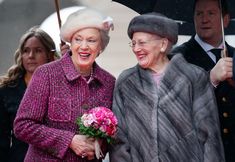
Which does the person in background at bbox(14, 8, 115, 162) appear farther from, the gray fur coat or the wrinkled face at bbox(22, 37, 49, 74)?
the wrinkled face at bbox(22, 37, 49, 74)

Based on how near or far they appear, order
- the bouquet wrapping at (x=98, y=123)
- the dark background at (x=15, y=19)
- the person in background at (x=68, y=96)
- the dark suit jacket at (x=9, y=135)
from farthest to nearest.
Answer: the dark background at (x=15, y=19) < the dark suit jacket at (x=9, y=135) < the person in background at (x=68, y=96) < the bouquet wrapping at (x=98, y=123)

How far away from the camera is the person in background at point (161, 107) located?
5.72 meters

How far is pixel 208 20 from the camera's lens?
6.48 meters

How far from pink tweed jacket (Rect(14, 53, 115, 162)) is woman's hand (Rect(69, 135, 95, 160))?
0.11 feet

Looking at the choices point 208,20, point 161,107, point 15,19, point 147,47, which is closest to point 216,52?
point 208,20

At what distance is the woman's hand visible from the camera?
18.6 ft

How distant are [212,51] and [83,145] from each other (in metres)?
1.35

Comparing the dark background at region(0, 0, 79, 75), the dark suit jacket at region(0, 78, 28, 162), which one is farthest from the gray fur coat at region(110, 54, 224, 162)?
the dark background at region(0, 0, 79, 75)

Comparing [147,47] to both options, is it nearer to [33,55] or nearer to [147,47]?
[147,47]

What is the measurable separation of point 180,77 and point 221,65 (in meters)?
0.30

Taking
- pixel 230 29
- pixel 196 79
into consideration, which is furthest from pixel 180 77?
pixel 230 29

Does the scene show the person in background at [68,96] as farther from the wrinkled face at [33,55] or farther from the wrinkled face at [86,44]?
the wrinkled face at [33,55]

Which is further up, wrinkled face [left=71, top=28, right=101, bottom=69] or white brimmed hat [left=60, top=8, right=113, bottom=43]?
white brimmed hat [left=60, top=8, right=113, bottom=43]

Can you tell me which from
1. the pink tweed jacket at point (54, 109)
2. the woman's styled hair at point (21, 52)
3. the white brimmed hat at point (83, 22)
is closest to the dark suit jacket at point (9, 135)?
the woman's styled hair at point (21, 52)
